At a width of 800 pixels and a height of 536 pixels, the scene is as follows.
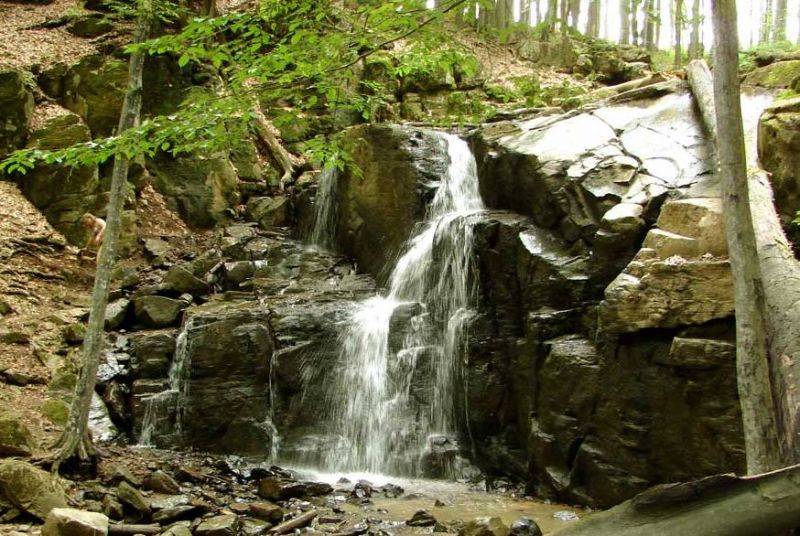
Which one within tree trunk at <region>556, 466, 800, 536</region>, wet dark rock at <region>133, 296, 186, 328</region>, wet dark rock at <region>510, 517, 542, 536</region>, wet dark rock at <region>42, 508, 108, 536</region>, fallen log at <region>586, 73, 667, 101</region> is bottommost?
wet dark rock at <region>510, 517, 542, 536</region>

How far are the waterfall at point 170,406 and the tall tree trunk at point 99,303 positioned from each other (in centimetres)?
244

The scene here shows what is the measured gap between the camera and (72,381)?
849 cm

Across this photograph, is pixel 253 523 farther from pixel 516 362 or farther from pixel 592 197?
pixel 592 197

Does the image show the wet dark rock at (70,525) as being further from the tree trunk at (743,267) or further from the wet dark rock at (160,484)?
the tree trunk at (743,267)

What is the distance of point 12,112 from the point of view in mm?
11734

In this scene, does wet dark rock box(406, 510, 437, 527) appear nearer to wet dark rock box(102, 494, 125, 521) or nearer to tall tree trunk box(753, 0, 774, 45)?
wet dark rock box(102, 494, 125, 521)

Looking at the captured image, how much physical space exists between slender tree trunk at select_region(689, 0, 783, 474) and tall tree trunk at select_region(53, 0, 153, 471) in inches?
225

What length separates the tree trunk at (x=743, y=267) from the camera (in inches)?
162

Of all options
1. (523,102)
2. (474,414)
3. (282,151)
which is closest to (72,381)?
(474,414)

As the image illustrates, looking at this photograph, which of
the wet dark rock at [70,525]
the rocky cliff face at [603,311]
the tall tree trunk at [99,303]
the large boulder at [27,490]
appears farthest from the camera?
the tall tree trunk at [99,303]

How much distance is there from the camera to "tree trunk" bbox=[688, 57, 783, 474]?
4.12 metres

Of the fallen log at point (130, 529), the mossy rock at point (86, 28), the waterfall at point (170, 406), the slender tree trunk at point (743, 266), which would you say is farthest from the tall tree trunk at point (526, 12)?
the mossy rock at point (86, 28)

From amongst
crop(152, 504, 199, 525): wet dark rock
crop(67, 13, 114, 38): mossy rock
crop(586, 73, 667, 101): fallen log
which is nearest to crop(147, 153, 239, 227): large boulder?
crop(67, 13, 114, 38): mossy rock

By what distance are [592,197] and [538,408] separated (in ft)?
9.85
